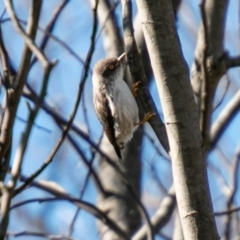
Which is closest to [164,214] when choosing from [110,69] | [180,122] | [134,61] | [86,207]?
[86,207]

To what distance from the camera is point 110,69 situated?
532 centimetres

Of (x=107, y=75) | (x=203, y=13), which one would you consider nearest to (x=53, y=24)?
(x=107, y=75)

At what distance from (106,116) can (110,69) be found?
409 mm

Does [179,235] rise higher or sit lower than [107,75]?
lower

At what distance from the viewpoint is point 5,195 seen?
293cm

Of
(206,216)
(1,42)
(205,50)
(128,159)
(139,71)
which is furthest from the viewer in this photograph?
(128,159)

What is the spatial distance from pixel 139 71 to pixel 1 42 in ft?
3.09

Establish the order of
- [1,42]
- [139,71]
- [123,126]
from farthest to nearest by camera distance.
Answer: [123,126] → [1,42] → [139,71]

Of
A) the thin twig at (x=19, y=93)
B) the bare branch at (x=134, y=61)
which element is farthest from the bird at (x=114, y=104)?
the bare branch at (x=134, y=61)

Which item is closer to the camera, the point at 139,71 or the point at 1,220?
the point at 1,220

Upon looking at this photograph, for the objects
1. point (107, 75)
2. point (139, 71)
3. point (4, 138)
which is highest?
point (107, 75)

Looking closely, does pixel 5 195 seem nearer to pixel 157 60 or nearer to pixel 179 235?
pixel 157 60

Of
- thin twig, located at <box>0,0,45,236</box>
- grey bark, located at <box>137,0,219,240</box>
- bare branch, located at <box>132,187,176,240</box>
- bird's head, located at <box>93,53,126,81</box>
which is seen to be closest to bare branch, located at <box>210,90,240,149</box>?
bare branch, located at <box>132,187,176,240</box>

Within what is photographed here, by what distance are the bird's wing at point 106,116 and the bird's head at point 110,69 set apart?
18 cm
